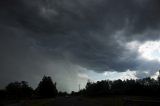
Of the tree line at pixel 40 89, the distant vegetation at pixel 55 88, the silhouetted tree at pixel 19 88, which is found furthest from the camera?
the silhouetted tree at pixel 19 88

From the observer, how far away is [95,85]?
177m

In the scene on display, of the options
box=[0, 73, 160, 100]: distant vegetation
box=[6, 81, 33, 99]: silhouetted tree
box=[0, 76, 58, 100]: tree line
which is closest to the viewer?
box=[0, 73, 160, 100]: distant vegetation

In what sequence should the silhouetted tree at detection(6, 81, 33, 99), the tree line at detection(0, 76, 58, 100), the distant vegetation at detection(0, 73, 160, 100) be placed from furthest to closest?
1. the silhouetted tree at detection(6, 81, 33, 99)
2. the tree line at detection(0, 76, 58, 100)
3. the distant vegetation at detection(0, 73, 160, 100)

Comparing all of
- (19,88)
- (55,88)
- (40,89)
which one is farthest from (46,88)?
(19,88)

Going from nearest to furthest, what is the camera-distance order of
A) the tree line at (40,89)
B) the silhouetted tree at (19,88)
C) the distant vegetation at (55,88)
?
the distant vegetation at (55,88) → the tree line at (40,89) → the silhouetted tree at (19,88)

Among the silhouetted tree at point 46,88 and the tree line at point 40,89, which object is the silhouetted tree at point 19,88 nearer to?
the tree line at point 40,89

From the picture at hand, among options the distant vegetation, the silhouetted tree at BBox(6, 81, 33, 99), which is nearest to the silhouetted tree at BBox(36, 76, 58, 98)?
the distant vegetation

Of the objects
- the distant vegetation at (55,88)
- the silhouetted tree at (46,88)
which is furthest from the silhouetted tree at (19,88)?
the silhouetted tree at (46,88)

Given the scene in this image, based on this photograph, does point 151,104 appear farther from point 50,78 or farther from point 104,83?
point 104,83

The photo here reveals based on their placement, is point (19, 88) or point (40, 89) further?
point (19, 88)

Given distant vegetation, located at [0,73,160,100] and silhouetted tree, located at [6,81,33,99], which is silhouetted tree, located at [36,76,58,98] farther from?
silhouetted tree, located at [6,81,33,99]

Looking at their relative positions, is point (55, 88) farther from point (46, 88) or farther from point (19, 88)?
point (19, 88)

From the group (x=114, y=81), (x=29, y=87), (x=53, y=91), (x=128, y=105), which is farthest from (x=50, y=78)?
(x=128, y=105)

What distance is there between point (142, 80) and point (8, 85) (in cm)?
9181
